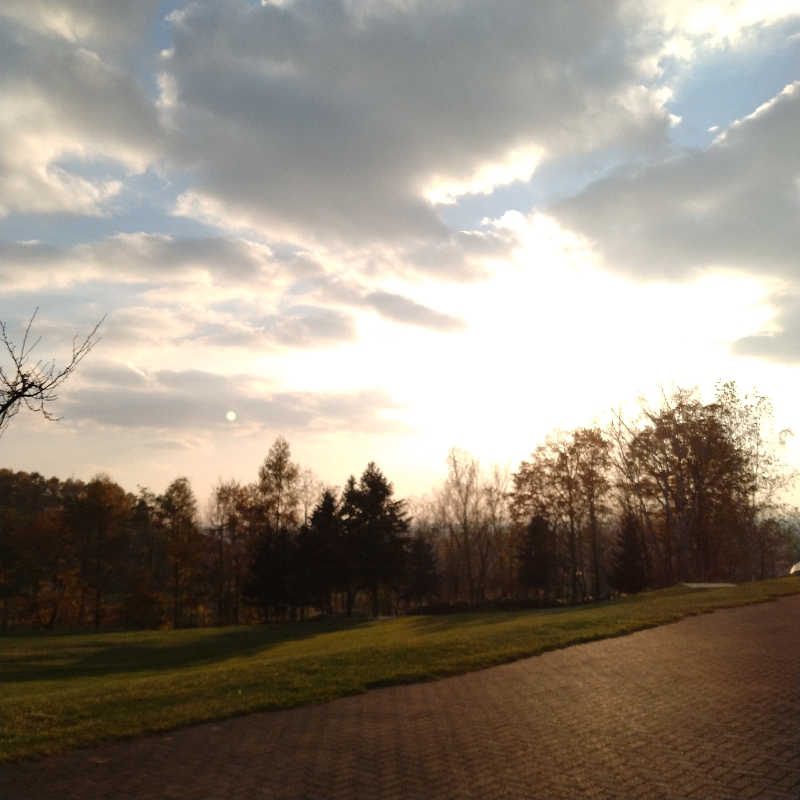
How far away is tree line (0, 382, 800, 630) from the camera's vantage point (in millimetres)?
46344

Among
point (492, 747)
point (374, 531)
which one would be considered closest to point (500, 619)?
point (374, 531)

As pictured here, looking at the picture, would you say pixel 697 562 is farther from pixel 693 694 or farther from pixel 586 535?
pixel 693 694

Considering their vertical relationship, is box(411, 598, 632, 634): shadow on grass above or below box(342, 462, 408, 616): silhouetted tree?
below

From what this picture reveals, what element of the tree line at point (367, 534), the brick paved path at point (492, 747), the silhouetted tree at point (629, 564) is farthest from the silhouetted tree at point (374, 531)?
the brick paved path at point (492, 747)

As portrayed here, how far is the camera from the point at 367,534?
5219 cm

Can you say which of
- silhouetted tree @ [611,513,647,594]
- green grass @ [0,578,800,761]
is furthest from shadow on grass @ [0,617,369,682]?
silhouetted tree @ [611,513,647,594]

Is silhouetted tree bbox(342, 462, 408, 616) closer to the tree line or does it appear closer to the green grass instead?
the tree line

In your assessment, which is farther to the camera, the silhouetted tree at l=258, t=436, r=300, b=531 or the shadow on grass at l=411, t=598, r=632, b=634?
the silhouetted tree at l=258, t=436, r=300, b=531

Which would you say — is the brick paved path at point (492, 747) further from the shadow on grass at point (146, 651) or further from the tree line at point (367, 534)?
the tree line at point (367, 534)

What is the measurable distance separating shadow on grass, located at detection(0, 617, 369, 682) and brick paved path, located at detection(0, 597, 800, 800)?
58.6 ft

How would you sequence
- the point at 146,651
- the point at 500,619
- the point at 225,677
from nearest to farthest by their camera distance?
the point at 225,677
the point at 146,651
the point at 500,619

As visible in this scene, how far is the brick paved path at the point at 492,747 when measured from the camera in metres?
6.18

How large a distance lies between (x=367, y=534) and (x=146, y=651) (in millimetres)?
23186

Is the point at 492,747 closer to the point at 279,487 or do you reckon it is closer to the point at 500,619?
the point at 500,619
